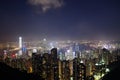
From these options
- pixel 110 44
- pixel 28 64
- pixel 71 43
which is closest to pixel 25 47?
pixel 71 43

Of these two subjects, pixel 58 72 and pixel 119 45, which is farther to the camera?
pixel 119 45

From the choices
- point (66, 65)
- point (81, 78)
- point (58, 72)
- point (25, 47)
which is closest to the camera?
point (81, 78)

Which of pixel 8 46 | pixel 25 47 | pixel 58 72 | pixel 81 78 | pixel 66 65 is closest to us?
pixel 81 78

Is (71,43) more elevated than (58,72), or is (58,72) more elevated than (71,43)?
(71,43)

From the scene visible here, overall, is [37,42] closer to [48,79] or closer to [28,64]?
[28,64]

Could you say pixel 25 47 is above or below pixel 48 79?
above

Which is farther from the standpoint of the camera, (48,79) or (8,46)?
(8,46)

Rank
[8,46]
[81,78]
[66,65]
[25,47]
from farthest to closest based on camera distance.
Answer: [25,47] < [8,46] < [66,65] < [81,78]

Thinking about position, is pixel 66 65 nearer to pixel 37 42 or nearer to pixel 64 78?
pixel 64 78

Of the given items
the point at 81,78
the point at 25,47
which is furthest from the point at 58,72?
the point at 25,47
